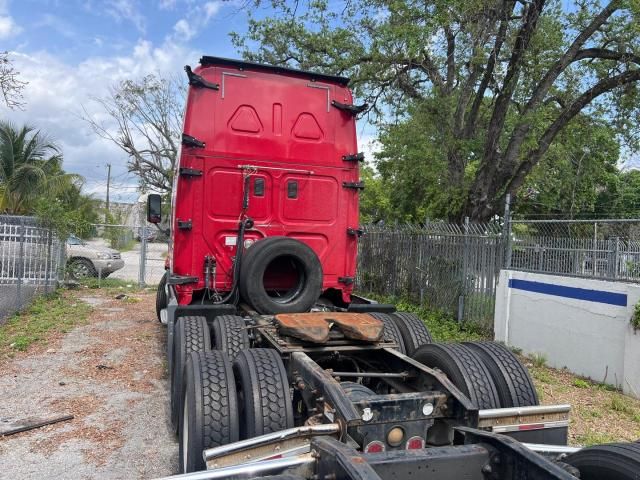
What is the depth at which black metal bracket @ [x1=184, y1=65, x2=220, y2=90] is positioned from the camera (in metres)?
5.57

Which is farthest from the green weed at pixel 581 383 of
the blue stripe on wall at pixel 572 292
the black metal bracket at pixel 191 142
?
the black metal bracket at pixel 191 142

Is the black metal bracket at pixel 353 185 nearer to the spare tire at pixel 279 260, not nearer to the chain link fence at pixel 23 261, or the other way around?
the spare tire at pixel 279 260

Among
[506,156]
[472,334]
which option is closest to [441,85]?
[506,156]

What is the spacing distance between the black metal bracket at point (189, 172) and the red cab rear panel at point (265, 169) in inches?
0.4

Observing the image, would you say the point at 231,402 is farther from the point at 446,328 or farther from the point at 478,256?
the point at 478,256

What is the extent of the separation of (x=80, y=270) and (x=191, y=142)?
1314 centimetres

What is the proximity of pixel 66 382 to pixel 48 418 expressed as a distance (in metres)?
1.31

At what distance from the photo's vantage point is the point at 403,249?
41.2 ft

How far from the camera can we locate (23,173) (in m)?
20.1

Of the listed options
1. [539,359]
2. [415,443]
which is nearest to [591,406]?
[539,359]

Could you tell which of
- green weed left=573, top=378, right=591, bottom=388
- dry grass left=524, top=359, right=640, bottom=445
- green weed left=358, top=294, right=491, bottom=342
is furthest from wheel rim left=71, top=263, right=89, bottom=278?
green weed left=573, top=378, right=591, bottom=388

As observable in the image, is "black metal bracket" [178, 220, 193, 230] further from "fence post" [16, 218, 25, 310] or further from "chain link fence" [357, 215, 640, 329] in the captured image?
"fence post" [16, 218, 25, 310]

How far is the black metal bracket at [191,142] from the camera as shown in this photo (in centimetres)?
554

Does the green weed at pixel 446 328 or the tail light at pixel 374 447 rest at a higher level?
the tail light at pixel 374 447
